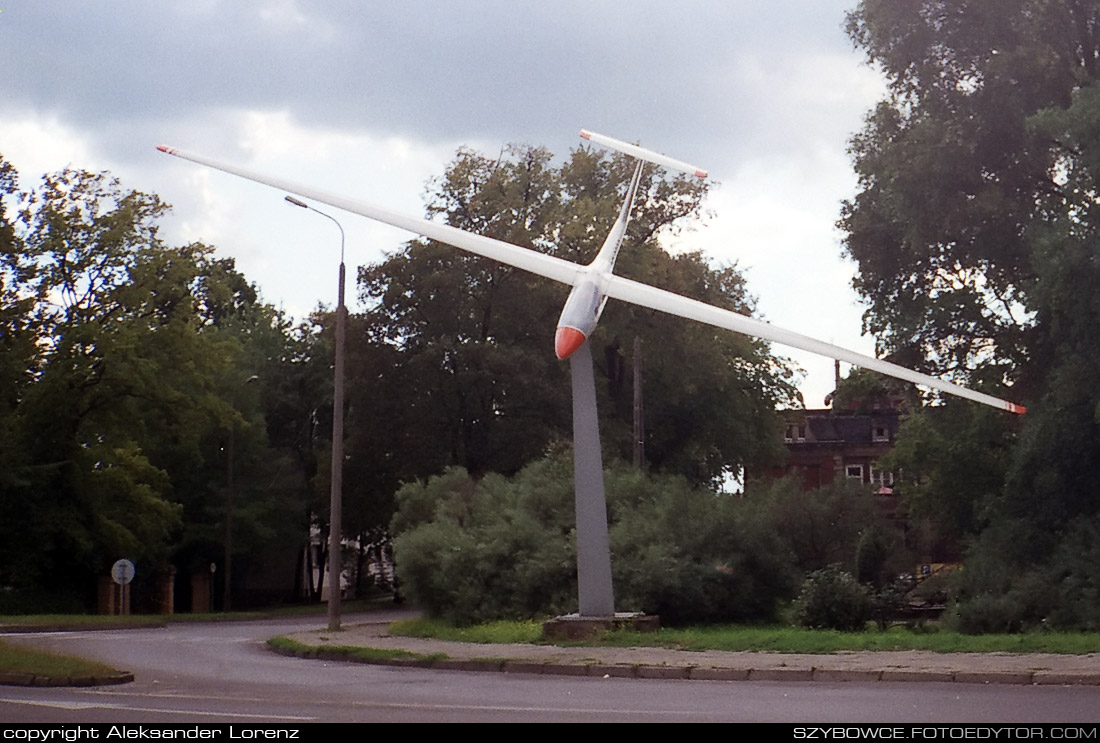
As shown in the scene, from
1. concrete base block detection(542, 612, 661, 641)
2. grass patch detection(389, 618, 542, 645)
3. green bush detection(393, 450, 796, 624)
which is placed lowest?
grass patch detection(389, 618, 542, 645)

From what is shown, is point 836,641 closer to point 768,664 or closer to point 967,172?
point 768,664

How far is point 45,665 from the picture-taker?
58.6 ft

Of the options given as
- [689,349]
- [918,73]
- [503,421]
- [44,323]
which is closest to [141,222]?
[44,323]

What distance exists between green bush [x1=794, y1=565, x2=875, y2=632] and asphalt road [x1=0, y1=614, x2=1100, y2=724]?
30.1 ft

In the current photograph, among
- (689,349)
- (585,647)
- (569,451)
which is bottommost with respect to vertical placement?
(585,647)

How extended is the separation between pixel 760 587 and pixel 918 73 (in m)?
12.3

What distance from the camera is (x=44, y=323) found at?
173ft

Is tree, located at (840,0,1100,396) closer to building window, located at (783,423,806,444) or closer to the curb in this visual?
the curb

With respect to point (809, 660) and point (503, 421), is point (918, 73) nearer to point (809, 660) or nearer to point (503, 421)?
point (809, 660)

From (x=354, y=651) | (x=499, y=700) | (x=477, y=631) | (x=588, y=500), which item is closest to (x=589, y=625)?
(x=588, y=500)

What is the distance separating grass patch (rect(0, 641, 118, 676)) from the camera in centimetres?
1731

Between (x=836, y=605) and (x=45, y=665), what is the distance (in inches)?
584

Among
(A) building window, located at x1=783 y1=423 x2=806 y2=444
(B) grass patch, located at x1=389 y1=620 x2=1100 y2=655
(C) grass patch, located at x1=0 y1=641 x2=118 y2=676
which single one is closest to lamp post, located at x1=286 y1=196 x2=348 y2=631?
(B) grass patch, located at x1=389 y1=620 x2=1100 y2=655

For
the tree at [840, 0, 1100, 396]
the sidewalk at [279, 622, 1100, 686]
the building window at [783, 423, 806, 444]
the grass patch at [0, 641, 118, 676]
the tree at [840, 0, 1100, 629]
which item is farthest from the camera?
the building window at [783, 423, 806, 444]
